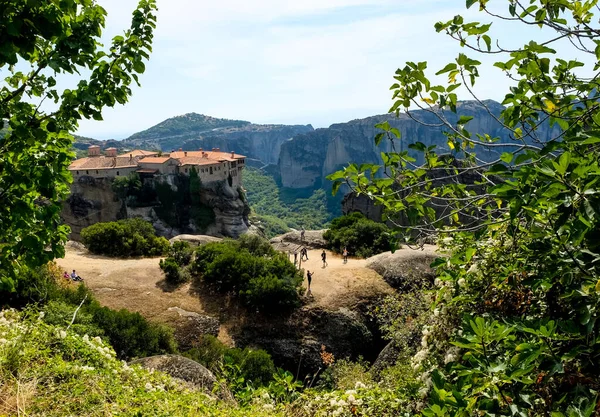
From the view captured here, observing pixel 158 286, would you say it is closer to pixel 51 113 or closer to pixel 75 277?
pixel 75 277

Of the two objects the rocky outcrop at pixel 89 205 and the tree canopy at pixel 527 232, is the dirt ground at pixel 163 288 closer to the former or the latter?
the tree canopy at pixel 527 232

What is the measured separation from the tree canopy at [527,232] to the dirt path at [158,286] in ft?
48.7

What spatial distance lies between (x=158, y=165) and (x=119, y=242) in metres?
37.4

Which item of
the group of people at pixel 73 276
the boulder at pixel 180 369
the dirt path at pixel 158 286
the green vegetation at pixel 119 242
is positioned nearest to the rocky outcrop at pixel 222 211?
the green vegetation at pixel 119 242

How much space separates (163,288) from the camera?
66.9 feet

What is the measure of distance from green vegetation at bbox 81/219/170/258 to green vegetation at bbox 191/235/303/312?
4.71 metres

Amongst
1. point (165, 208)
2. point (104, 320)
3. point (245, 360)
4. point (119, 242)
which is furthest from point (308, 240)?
point (165, 208)

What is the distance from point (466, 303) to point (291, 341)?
541 inches

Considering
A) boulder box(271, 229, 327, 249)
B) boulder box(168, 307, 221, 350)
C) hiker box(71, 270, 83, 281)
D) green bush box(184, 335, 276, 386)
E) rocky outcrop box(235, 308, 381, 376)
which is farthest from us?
boulder box(271, 229, 327, 249)

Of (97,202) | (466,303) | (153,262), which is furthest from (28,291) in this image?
(97,202)

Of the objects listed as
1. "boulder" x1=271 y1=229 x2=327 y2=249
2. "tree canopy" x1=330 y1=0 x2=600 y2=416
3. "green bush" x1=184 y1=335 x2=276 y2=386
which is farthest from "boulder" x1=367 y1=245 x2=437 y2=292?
"tree canopy" x1=330 y1=0 x2=600 y2=416

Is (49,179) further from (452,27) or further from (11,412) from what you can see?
(452,27)

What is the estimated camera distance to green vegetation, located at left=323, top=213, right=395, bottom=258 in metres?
26.7

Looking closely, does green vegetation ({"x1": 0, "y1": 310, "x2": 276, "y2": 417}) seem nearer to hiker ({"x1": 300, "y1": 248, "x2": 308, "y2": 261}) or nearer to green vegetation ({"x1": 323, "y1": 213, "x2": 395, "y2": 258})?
hiker ({"x1": 300, "y1": 248, "x2": 308, "y2": 261})
